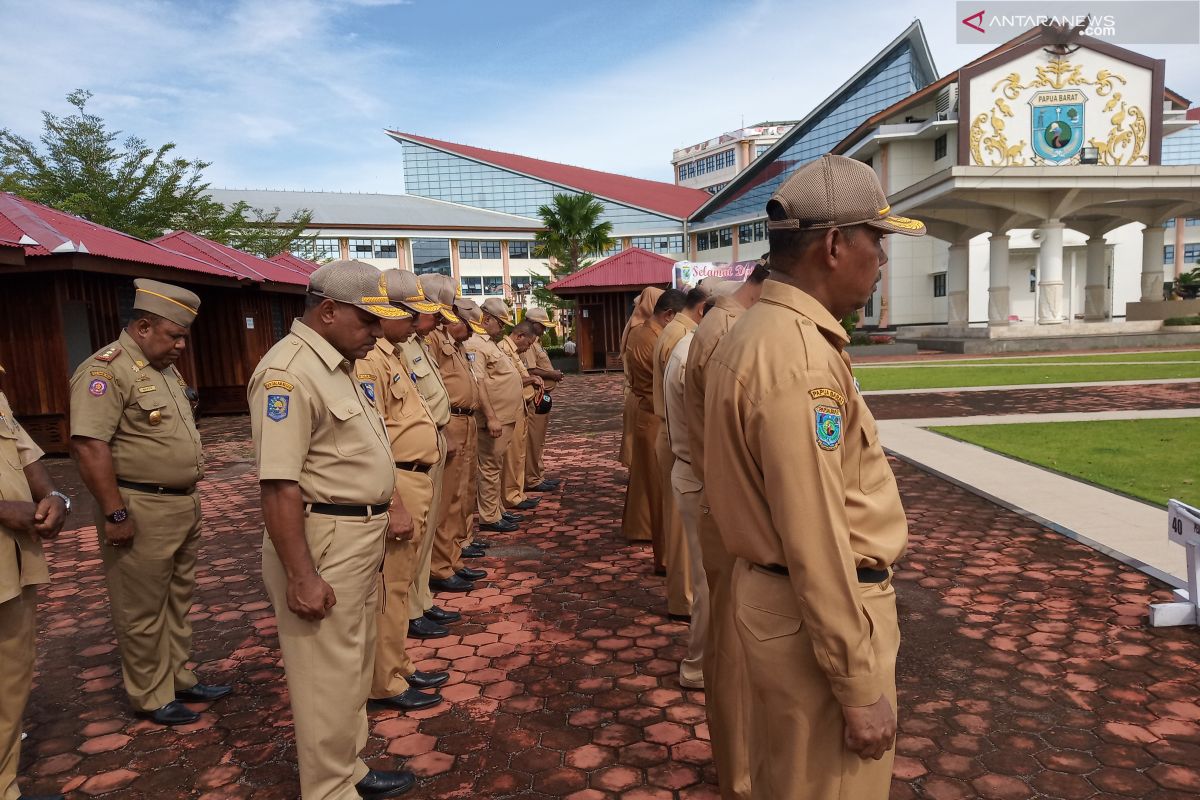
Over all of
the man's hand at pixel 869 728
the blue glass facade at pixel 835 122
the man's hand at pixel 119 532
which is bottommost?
the man's hand at pixel 869 728

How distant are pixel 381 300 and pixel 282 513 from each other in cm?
78

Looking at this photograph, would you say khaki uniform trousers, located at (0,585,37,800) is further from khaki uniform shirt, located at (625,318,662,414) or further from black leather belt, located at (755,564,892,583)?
khaki uniform shirt, located at (625,318,662,414)

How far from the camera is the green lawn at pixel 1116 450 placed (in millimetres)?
6375

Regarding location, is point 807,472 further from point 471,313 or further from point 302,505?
point 471,313

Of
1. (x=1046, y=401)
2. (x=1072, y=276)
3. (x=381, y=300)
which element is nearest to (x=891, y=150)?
(x=1072, y=276)

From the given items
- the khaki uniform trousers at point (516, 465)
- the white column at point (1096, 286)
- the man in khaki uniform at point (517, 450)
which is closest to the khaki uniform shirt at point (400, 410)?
the man in khaki uniform at point (517, 450)

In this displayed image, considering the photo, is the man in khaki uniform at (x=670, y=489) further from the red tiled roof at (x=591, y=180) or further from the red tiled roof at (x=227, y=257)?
the red tiled roof at (x=591, y=180)

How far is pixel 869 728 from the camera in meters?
1.48

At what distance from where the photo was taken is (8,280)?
10.4 m

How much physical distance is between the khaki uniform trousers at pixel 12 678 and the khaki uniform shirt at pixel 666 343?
2844 millimetres

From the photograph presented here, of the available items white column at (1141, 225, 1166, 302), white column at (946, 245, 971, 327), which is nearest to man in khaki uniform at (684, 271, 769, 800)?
white column at (946, 245, 971, 327)

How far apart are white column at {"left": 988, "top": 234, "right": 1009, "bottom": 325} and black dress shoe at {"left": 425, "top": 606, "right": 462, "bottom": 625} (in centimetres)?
2714

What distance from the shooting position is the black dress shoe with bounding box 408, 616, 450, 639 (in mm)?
4141

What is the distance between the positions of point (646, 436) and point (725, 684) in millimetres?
2665
